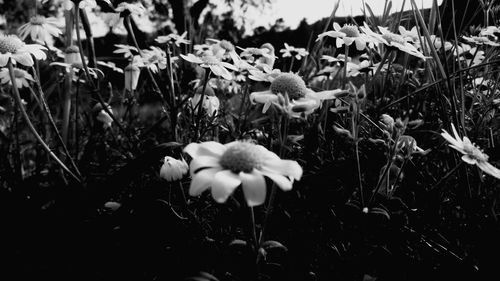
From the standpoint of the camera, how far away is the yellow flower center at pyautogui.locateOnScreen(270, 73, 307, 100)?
90 centimetres

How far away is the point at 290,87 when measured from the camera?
0.90 meters

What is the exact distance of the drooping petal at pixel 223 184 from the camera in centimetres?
55

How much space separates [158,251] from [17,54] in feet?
2.29

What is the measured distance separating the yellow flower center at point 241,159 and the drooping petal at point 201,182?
0.12 ft

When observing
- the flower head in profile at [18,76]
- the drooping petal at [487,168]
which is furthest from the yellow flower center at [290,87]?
the flower head in profile at [18,76]

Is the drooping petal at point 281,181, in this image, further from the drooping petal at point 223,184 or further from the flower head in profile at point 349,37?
the flower head in profile at point 349,37

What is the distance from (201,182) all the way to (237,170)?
0.25 feet

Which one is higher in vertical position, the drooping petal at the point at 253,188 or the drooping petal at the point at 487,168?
the drooping petal at the point at 253,188

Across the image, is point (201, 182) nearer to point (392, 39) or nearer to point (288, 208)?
point (288, 208)

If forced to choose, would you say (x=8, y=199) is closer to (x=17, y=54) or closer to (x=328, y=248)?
(x=17, y=54)

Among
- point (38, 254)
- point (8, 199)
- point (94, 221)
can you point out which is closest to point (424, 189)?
point (94, 221)

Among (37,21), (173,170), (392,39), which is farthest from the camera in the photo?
(37,21)

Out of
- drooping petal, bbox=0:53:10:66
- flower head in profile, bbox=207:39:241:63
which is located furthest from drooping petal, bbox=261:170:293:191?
drooping petal, bbox=0:53:10:66

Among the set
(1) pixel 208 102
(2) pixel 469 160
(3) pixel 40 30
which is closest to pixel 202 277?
(2) pixel 469 160
